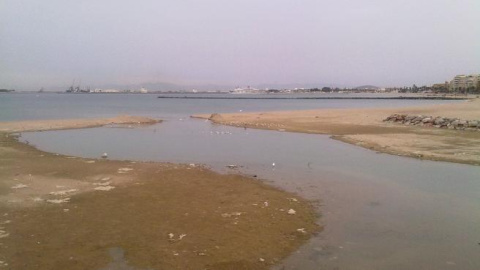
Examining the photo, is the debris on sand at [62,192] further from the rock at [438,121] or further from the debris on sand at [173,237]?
the rock at [438,121]

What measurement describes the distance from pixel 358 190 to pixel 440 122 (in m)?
23.2

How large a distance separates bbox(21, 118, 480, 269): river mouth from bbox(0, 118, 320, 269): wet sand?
32.0 inches

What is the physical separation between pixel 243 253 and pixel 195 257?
920 mm

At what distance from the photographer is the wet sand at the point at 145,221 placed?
7227mm

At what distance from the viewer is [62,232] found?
8.36 meters

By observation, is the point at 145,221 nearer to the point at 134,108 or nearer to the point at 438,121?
the point at 438,121

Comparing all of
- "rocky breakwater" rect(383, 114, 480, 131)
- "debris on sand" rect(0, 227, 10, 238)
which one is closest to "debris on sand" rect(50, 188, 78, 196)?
"debris on sand" rect(0, 227, 10, 238)

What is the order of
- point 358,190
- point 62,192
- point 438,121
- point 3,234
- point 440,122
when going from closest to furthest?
point 3,234
point 62,192
point 358,190
point 440,122
point 438,121

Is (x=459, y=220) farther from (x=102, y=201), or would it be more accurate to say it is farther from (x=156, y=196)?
(x=102, y=201)

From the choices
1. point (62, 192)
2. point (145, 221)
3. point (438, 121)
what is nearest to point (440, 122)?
point (438, 121)

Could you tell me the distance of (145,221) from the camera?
361 inches

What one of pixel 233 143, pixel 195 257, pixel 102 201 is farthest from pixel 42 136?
pixel 195 257

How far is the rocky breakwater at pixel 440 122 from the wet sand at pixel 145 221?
22.7 metres

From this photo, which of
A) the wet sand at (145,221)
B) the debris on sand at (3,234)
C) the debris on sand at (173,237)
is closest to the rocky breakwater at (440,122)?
the wet sand at (145,221)
